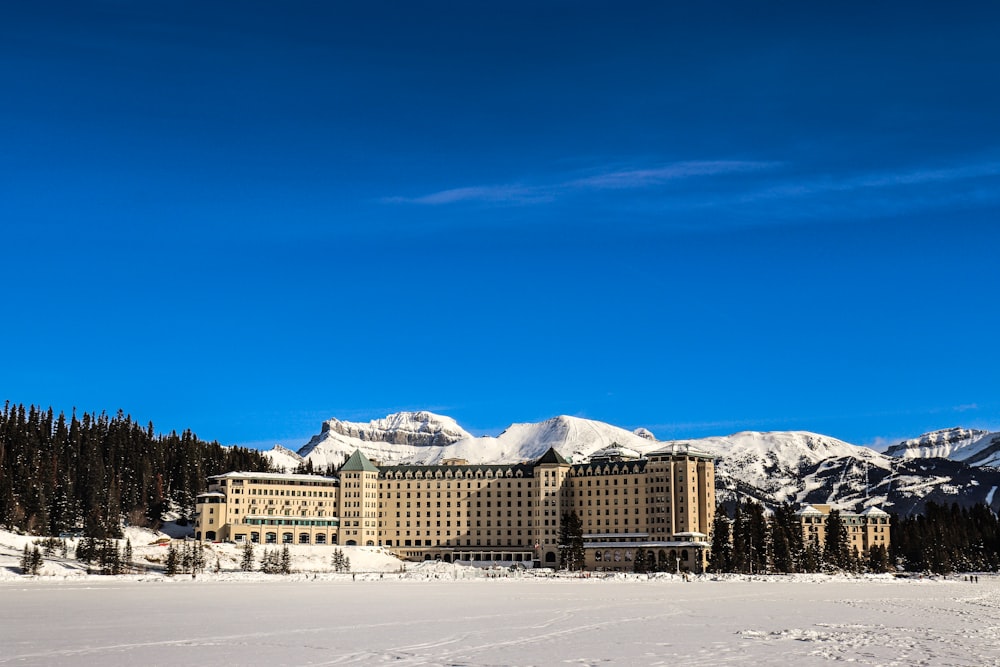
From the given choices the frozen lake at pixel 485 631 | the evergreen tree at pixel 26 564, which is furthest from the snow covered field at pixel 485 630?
the evergreen tree at pixel 26 564

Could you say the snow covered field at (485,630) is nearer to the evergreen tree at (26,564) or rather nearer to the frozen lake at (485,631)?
the frozen lake at (485,631)

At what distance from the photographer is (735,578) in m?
175

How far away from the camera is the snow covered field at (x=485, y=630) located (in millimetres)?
44750

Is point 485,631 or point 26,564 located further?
point 26,564

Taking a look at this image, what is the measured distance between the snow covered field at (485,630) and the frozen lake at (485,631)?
78 millimetres

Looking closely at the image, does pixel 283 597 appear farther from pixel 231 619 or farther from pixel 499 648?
pixel 499 648

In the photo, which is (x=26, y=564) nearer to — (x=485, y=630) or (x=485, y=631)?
(x=485, y=630)

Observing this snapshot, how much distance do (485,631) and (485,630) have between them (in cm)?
67

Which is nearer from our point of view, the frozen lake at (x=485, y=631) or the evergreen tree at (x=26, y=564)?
the frozen lake at (x=485, y=631)

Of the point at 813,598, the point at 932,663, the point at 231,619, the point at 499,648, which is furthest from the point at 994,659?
the point at 813,598

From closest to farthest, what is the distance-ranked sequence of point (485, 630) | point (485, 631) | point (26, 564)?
1. point (485, 631)
2. point (485, 630)
3. point (26, 564)

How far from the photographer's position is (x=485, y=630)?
191 ft

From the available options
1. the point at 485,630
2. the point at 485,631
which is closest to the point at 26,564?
Answer: the point at 485,630

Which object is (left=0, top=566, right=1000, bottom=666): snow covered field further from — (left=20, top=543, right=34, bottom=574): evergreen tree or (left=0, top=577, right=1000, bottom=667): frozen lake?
(left=20, top=543, right=34, bottom=574): evergreen tree
